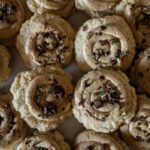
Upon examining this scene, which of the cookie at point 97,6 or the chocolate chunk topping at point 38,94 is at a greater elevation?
the cookie at point 97,6

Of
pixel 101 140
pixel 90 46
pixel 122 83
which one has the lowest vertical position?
pixel 101 140

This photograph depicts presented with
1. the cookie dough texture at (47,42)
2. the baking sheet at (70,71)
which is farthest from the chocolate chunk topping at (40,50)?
the baking sheet at (70,71)

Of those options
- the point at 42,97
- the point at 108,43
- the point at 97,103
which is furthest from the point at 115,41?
the point at 42,97

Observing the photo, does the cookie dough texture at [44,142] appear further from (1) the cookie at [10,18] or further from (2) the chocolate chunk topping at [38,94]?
(1) the cookie at [10,18]

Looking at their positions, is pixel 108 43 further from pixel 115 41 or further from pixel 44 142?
pixel 44 142

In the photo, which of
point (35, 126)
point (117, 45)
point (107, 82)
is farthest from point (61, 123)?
point (117, 45)

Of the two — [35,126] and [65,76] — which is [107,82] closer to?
[65,76]
